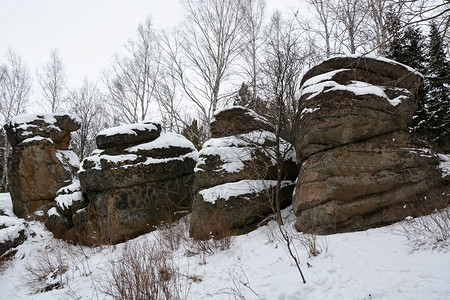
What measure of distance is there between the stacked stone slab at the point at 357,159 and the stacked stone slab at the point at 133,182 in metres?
5.02

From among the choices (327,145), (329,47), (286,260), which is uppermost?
(329,47)

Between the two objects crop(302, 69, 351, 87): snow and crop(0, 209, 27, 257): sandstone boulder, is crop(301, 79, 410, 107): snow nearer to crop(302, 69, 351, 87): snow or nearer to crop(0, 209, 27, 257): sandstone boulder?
crop(302, 69, 351, 87): snow

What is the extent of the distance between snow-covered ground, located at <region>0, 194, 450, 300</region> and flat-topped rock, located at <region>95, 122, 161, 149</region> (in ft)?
14.3

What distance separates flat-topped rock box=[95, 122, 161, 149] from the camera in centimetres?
1012

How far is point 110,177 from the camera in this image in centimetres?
931

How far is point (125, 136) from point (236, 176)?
196 inches

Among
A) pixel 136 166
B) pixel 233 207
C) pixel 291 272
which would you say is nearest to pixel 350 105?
pixel 233 207

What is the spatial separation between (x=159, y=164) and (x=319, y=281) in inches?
285

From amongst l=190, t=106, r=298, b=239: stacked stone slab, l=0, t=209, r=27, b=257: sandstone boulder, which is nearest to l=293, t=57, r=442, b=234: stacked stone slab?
l=190, t=106, r=298, b=239: stacked stone slab

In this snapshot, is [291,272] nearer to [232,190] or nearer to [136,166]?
[232,190]

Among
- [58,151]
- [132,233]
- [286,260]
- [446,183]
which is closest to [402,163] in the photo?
[446,183]

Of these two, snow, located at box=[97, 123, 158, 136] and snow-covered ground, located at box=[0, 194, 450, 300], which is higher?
snow, located at box=[97, 123, 158, 136]

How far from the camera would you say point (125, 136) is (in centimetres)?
1014

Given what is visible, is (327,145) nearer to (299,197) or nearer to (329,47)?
(299,197)
